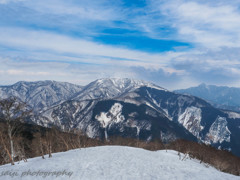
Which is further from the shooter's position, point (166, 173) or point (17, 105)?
point (17, 105)

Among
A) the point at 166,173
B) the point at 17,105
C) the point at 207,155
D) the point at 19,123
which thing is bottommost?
the point at 207,155

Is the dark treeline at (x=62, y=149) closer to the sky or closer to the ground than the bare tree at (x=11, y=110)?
closer to the ground

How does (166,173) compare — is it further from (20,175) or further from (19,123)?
(19,123)

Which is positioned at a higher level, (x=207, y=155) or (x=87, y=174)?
(x=87, y=174)

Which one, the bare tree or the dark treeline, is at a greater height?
the bare tree

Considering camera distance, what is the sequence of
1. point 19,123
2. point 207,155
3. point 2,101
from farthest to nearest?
point 207,155 → point 19,123 → point 2,101

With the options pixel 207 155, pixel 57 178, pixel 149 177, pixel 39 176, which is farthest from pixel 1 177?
pixel 207 155

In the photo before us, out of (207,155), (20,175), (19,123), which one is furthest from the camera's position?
(207,155)

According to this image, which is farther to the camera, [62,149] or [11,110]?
[62,149]

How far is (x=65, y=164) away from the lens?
1086 inches

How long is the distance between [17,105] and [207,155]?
7278 centimetres

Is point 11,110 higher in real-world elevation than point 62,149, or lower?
higher

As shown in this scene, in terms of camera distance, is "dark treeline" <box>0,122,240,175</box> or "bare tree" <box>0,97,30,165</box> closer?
"bare tree" <box>0,97,30,165</box>

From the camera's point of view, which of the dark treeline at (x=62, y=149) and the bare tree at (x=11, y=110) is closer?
the bare tree at (x=11, y=110)
